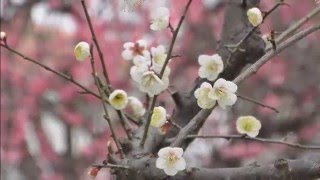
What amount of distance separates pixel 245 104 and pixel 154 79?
9.50 feet

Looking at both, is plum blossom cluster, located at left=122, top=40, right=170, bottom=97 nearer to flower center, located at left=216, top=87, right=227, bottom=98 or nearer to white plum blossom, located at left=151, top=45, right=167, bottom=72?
white plum blossom, located at left=151, top=45, right=167, bottom=72

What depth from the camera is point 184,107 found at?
67.4 inches

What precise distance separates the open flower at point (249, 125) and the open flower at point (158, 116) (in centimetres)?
20

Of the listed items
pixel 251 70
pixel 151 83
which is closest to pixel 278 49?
pixel 251 70

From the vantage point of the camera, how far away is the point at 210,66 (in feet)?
5.05

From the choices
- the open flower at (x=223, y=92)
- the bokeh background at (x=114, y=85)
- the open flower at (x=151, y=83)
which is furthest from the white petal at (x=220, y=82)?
the bokeh background at (x=114, y=85)

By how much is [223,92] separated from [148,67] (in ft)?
0.78

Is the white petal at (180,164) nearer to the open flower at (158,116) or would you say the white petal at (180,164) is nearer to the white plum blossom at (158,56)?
the open flower at (158,116)

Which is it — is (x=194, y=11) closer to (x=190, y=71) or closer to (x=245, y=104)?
(x=190, y=71)

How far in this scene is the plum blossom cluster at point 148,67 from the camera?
141cm

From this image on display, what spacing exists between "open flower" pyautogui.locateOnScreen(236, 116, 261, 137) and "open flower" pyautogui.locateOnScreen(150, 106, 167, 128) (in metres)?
0.20

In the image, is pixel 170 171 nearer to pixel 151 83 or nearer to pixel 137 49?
pixel 151 83

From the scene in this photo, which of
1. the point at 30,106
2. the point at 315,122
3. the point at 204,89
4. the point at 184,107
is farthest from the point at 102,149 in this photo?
the point at 204,89

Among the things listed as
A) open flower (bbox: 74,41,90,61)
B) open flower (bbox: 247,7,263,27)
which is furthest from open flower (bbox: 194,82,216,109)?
open flower (bbox: 74,41,90,61)
